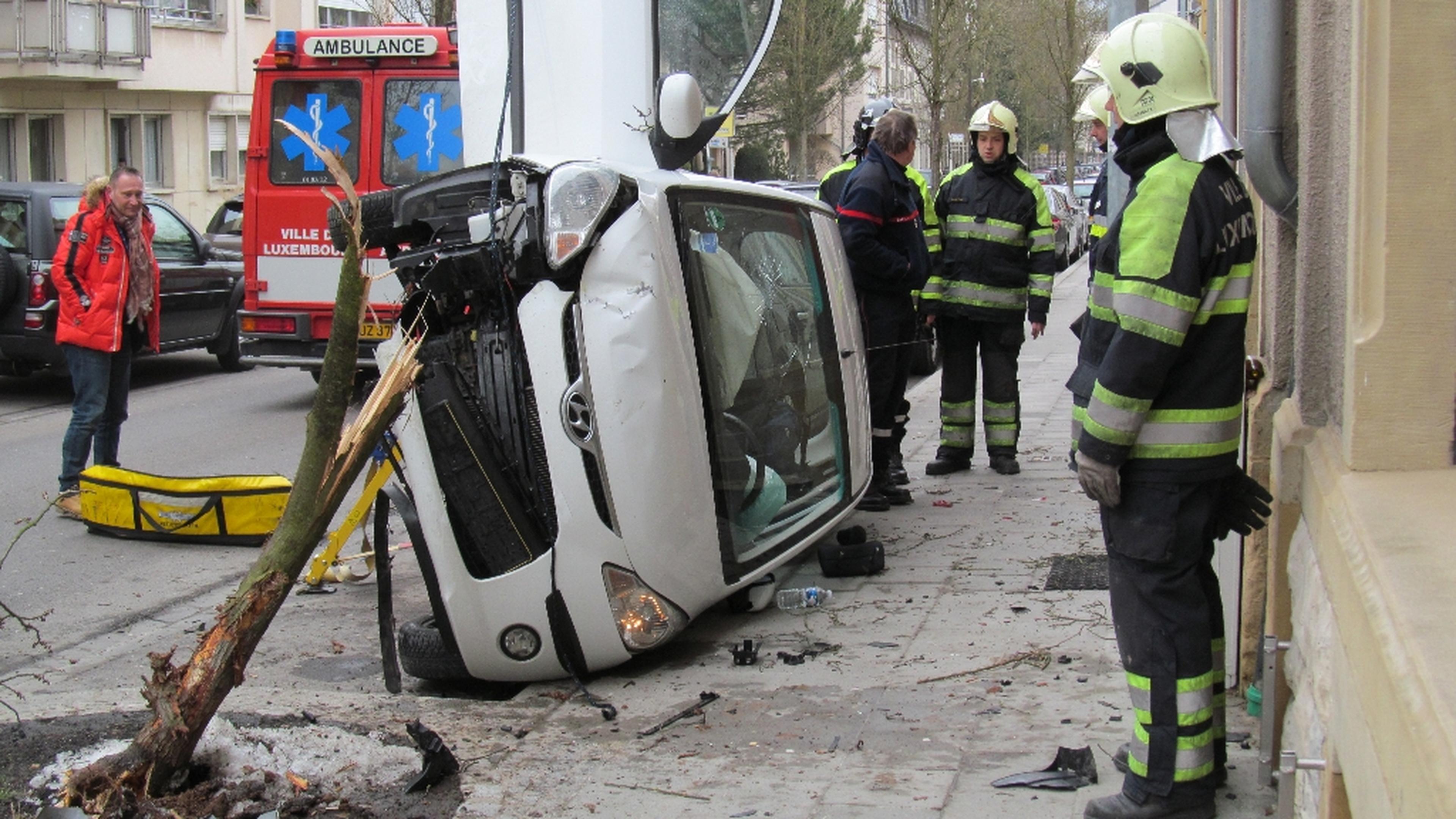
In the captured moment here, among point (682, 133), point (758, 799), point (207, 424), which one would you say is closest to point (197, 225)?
point (207, 424)

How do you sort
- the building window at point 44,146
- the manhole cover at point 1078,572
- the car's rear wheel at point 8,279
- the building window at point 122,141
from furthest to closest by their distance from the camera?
the building window at point 122,141 < the building window at point 44,146 < the car's rear wheel at point 8,279 < the manhole cover at point 1078,572

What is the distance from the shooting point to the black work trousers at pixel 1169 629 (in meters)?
3.75

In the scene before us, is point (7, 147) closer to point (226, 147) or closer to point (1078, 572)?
point (226, 147)

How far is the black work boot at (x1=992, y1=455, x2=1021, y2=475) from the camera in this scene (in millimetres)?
8664

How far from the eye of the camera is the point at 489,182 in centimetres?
514

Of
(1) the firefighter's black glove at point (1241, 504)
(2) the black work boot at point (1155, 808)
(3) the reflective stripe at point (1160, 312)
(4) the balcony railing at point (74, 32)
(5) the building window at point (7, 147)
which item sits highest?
(4) the balcony railing at point (74, 32)

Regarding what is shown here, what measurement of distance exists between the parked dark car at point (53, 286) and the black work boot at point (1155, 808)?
32.8 feet

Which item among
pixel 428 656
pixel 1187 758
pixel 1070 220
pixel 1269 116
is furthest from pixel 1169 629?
pixel 1070 220

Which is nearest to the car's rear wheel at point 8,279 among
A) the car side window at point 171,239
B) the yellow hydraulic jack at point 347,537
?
the car side window at point 171,239

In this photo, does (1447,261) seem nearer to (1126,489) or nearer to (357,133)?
(1126,489)

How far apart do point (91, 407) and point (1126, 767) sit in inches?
255

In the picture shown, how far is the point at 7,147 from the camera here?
27906 millimetres

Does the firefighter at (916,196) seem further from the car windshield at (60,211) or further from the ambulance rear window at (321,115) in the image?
the car windshield at (60,211)

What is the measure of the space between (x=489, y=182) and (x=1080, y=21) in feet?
125
